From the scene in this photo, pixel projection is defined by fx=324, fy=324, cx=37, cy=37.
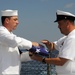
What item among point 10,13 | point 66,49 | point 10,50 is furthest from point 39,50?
point 10,13

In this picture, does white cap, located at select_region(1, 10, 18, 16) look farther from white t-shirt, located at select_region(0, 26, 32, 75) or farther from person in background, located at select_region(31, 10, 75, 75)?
person in background, located at select_region(31, 10, 75, 75)

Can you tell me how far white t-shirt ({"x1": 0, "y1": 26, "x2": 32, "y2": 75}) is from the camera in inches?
→ 200

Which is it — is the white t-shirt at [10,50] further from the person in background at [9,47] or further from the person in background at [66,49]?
the person in background at [66,49]

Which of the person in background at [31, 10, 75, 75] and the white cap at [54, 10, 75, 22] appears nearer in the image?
the person in background at [31, 10, 75, 75]

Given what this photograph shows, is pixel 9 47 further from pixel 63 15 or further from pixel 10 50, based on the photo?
pixel 63 15

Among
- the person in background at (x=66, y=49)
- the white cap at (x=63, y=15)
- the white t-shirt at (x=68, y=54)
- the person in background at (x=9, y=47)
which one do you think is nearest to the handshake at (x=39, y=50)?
the person in background at (x=9, y=47)

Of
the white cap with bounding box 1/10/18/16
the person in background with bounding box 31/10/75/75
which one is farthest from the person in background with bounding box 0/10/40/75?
the person in background with bounding box 31/10/75/75

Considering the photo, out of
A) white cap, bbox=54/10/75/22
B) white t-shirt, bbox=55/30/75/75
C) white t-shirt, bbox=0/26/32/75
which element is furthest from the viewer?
white t-shirt, bbox=0/26/32/75

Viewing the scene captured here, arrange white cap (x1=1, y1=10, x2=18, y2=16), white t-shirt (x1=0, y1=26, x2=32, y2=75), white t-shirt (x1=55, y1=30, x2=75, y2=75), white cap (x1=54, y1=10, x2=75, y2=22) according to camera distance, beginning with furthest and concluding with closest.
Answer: white cap (x1=1, y1=10, x2=18, y2=16) → white t-shirt (x1=0, y1=26, x2=32, y2=75) → white cap (x1=54, y1=10, x2=75, y2=22) → white t-shirt (x1=55, y1=30, x2=75, y2=75)

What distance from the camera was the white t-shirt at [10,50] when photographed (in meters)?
5.07

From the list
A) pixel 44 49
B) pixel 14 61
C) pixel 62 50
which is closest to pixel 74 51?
pixel 62 50

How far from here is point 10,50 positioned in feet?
17.4

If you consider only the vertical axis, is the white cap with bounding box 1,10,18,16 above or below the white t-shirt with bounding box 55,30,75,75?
above

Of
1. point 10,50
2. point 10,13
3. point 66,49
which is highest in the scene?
point 10,13
